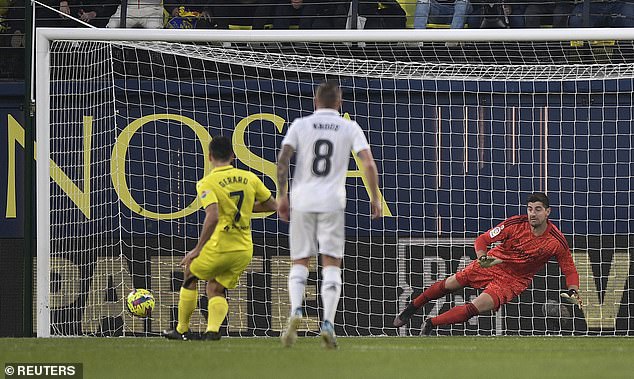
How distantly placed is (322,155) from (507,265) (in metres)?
3.94

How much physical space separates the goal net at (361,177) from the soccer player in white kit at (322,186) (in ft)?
13.7

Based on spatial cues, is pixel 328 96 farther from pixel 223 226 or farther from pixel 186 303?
pixel 186 303

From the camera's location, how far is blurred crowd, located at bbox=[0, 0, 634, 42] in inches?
527

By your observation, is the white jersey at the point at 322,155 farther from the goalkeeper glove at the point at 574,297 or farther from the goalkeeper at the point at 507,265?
the goalkeeper glove at the point at 574,297

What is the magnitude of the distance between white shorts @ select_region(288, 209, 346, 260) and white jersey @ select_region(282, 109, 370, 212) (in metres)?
0.06

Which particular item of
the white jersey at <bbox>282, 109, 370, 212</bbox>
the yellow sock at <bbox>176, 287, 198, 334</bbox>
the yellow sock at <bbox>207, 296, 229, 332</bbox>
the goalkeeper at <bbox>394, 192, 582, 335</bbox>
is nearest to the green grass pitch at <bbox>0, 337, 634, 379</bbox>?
the yellow sock at <bbox>207, 296, 229, 332</bbox>

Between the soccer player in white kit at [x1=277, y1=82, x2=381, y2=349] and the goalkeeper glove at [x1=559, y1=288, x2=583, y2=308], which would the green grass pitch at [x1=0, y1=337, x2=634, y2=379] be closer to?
the soccer player in white kit at [x1=277, y1=82, x2=381, y2=349]

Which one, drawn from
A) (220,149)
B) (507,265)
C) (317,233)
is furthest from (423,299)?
(317,233)

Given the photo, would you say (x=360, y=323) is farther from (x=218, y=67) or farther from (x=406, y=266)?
(x=218, y=67)

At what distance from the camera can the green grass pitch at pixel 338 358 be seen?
678cm

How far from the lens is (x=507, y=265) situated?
11.8 m

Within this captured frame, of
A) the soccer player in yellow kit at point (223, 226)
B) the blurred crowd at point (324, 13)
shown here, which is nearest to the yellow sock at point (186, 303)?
the soccer player in yellow kit at point (223, 226)

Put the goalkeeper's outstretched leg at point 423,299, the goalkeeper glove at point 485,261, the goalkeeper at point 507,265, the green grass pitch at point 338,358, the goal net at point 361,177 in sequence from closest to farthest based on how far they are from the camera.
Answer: the green grass pitch at point 338,358, the goalkeeper glove at point 485,261, the goalkeeper at point 507,265, the goalkeeper's outstretched leg at point 423,299, the goal net at point 361,177

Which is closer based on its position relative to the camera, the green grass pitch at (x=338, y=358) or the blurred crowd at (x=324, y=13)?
the green grass pitch at (x=338, y=358)
